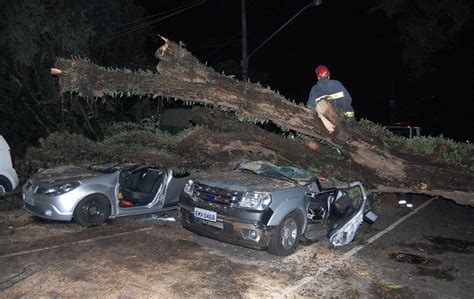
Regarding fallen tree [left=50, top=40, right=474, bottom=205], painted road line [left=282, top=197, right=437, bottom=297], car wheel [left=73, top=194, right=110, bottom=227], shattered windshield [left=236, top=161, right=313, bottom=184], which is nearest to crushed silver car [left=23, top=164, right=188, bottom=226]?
car wheel [left=73, top=194, right=110, bottom=227]

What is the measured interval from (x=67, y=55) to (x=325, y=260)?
408 inches

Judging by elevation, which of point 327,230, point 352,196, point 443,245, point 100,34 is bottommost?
point 443,245

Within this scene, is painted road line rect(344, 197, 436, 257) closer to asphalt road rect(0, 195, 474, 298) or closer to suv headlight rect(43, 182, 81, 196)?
asphalt road rect(0, 195, 474, 298)

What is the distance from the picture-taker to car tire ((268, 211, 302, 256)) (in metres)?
5.96

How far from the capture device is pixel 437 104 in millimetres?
29484

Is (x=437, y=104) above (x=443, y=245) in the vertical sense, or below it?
above

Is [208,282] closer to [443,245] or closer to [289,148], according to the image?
[289,148]

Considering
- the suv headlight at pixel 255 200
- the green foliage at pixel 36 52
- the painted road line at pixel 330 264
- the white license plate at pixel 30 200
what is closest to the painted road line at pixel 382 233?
the painted road line at pixel 330 264

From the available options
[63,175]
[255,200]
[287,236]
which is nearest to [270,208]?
[255,200]

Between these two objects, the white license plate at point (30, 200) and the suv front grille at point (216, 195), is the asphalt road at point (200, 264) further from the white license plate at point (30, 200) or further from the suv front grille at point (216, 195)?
the suv front grille at point (216, 195)

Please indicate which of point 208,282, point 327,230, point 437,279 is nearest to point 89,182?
point 208,282

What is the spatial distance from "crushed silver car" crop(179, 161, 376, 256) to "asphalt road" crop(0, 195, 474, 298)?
327 millimetres

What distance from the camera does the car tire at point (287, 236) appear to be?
19.5 feet

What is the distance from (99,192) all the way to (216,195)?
2283 millimetres
